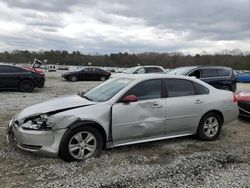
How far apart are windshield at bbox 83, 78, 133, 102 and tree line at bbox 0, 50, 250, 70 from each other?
75.9 m

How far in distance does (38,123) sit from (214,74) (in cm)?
1061

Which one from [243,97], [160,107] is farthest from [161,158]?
[243,97]

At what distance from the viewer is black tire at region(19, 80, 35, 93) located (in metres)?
15.9

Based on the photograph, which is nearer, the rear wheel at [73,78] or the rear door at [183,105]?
the rear door at [183,105]

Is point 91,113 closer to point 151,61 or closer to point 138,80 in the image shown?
point 138,80

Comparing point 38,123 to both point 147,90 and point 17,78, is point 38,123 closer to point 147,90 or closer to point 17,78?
point 147,90

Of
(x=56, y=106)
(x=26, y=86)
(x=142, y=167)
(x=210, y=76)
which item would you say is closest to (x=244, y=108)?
(x=142, y=167)

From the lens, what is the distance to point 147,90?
5.79 meters

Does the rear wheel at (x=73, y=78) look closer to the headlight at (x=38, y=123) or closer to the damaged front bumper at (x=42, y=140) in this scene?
the headlight at (x=38, y=123)

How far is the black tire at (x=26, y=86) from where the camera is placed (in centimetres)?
1587

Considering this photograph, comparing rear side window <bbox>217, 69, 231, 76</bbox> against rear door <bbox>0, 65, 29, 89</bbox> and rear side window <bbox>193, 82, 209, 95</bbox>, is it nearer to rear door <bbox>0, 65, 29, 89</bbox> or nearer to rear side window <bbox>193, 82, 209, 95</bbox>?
rear side window <bbox>193, 82, 209, 95</bbox>

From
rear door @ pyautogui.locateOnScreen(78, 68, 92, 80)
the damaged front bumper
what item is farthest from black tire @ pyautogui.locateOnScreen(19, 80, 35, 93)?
rear door @ pyautogui.locateOnScreen(78, 68, 92, 80)

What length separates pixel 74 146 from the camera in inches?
196

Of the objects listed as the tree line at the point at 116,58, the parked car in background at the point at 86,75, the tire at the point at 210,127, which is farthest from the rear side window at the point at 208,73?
the tree line at the point at 116,58
